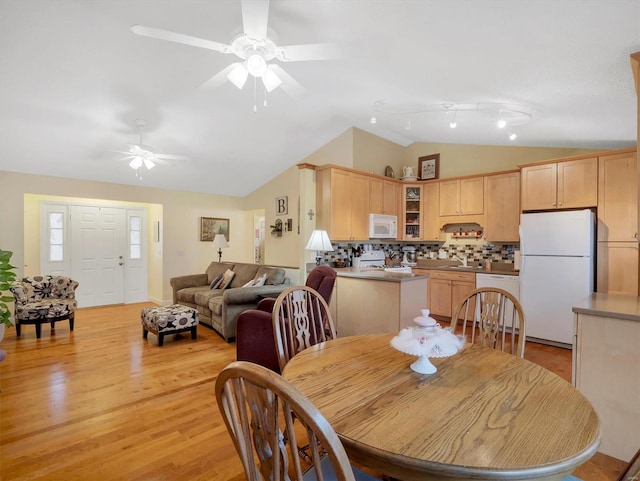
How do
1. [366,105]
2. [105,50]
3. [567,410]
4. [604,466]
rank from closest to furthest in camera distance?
1. [567,410]
2. [604,466]
3. [105,50]
4. [366,105]

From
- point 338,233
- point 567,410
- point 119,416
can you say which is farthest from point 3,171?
point 567,410

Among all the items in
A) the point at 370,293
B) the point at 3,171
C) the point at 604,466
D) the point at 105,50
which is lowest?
the point at 604,466

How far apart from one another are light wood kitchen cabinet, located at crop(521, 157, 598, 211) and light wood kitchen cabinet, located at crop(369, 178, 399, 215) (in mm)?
1912

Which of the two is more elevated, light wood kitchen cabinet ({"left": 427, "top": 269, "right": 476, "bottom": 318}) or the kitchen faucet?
the kitchen faucet

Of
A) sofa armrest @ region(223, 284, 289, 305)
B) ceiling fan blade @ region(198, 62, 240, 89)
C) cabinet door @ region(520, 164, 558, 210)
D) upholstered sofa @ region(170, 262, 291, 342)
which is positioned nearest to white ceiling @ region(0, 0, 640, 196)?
ceiling fan blade @ region(198, 62, 240, 89)

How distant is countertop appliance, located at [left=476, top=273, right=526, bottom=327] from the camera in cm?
409

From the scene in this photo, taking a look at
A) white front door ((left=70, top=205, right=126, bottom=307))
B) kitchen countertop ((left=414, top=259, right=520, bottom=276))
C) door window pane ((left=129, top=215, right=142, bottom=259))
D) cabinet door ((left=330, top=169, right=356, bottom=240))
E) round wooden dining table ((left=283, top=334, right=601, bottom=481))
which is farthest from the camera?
door window pane ((left=129, top=215, right=142, bottom=259))

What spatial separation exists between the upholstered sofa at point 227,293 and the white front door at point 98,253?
1750 millimetres

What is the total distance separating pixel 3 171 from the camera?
15.1ft

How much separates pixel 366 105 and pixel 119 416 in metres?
4.02

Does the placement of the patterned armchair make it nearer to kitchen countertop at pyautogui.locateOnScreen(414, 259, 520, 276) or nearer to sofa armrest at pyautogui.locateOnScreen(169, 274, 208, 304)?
sofa armrest at pyautogui.locateOnScreen(169, 274, 208, 304)

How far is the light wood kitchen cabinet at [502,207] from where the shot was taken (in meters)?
4.48

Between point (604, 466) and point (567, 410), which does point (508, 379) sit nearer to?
point (567, 410)

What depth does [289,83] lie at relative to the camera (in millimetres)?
2568
